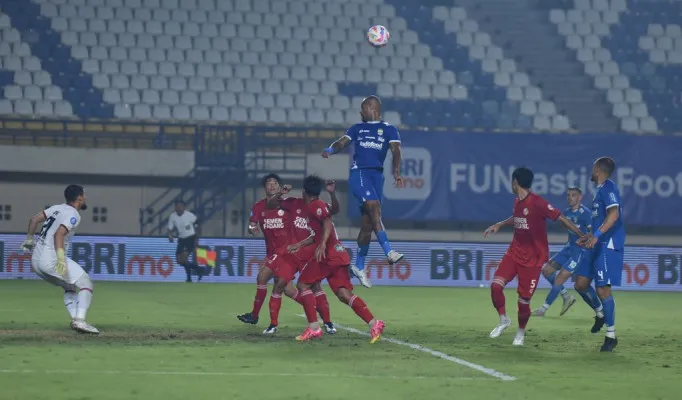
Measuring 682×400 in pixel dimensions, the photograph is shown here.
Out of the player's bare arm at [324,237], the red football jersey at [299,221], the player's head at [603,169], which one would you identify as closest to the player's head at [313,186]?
the player's bare arm at [324,237]

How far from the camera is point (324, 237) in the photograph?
42.9ft

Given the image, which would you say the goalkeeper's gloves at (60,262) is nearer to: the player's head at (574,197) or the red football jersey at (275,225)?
the red football jersey at (275,225)

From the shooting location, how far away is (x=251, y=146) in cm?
2931

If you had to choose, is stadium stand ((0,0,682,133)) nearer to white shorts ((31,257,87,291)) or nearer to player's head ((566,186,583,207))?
player's head ((566,186,583,207))

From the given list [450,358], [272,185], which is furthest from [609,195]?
[272,185]

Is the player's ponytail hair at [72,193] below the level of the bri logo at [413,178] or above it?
below

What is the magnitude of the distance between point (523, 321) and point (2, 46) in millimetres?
21946

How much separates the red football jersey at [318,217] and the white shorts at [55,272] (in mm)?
2695

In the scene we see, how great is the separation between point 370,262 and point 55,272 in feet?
49.1

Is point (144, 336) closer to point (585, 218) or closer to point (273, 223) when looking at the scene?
point (273, 223)

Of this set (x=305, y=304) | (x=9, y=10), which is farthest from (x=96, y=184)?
(x=305, y=304)

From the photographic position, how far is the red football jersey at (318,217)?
43.5ft

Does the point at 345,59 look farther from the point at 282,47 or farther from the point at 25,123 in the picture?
the point at 25,123

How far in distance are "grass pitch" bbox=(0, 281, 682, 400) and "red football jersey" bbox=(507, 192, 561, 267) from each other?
98 centimetres
